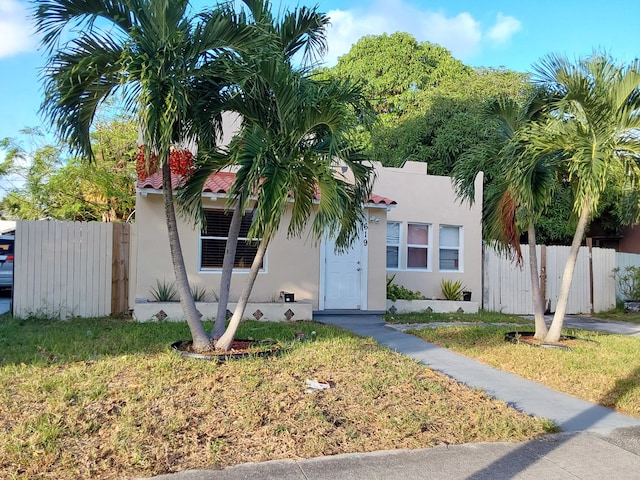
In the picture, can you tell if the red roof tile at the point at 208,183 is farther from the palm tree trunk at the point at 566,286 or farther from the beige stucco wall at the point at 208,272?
the palm tree trunk at the point at 566,286

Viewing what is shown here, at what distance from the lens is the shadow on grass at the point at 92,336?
6.88 m

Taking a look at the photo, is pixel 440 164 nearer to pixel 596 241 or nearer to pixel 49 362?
pixel 596 241

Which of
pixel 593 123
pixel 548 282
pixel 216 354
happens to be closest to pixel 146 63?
pixel 216 354

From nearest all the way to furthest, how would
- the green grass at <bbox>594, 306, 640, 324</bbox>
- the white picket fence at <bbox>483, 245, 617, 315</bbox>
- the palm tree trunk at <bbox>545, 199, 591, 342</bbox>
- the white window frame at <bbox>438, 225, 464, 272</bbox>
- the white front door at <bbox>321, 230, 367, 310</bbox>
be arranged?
the palm tree trunk at <bbox>545, 199, 591, 342</bbox> → the white front door at <bbox>321, 230, 367, 310</bbox> → the green grass at <bbox>594, 306, 640, 324</bbox> → the white window frame at <bbox>438, 225, 464, 272</bbox> → the white picket fence at <bbox>483, 245, 617, 315</bbox>

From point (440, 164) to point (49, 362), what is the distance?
57.1 ft

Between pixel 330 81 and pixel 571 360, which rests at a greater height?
pixel 330 81

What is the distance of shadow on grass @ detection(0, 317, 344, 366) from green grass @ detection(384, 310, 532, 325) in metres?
2.39

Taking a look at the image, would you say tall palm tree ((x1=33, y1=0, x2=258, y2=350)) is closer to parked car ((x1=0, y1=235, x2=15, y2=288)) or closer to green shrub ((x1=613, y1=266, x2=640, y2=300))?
parked car ((x1=0, y1=235, x2=15, y2=288))

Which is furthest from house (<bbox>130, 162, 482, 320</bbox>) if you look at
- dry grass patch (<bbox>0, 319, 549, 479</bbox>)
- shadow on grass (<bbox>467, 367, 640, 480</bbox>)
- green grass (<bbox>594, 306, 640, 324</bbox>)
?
shadow on grass (<bbox>467, 367, 640, 480</bbox>)

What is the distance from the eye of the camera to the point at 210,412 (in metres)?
4.86

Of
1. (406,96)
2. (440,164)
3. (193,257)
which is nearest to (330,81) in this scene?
(193,257)

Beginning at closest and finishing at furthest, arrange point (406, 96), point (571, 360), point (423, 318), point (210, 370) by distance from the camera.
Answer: point (210, 370)
point (571, 360)
point (423, 318)
point (406, 96)

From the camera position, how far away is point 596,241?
2372cm

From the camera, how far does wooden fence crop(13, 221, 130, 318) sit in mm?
10367
